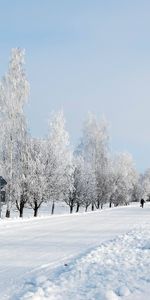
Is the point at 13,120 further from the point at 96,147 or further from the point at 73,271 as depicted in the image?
the point at 96,147

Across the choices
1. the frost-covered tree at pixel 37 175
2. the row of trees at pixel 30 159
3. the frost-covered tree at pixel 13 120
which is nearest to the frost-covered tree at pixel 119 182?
the row of trees at pixel 30 159

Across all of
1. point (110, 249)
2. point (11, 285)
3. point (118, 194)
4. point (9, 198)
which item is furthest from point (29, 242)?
point (118, 194)

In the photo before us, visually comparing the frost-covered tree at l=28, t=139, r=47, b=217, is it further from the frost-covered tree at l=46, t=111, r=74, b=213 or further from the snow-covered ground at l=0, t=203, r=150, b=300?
the snow-covered ground at l=0, t=203, r=150, b=300

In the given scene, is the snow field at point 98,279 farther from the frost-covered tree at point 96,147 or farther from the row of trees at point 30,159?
the frost-covered tree at point 96,147

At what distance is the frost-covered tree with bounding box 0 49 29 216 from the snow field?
2485cm

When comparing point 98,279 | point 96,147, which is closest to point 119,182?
point 96,147

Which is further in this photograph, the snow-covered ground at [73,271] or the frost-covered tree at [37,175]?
the frost-covered tree at [37,175]

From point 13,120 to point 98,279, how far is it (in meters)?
29.3

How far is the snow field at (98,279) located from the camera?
25.7ft

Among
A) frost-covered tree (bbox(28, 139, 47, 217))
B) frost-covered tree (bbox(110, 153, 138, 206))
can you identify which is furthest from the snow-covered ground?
frost-covered tree (bbox(110, 153, 138, 206))

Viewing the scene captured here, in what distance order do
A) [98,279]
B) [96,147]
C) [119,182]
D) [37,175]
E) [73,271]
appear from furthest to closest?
[119,182] < [96,147] < [37,175] < [73,271] < [98,279]

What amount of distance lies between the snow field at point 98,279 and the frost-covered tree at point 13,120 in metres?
24.8

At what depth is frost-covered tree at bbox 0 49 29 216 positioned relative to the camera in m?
36.9

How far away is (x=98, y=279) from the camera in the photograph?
9070 millimetres
